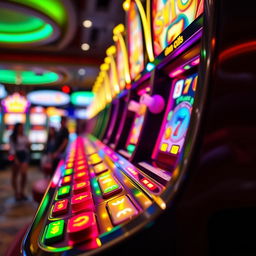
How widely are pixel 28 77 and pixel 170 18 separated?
30.3 ft

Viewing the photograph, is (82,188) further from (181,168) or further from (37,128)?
(37,128)

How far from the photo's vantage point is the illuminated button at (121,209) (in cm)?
53

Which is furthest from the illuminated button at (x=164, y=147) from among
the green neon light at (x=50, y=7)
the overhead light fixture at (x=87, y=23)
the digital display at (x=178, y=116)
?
the overhead light fixture at (x=87, y=23)

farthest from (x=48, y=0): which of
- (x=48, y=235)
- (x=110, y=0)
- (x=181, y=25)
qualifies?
(x=48, y=235)

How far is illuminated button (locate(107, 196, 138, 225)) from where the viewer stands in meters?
0.53

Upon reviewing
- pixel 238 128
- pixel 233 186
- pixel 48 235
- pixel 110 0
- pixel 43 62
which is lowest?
pixel 48 235

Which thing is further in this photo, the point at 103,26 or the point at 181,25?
the point at 103,26

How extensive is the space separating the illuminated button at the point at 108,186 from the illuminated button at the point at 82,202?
1.9 inches

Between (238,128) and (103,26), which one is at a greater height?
→ (103,26)

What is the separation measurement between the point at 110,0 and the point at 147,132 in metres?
3.59

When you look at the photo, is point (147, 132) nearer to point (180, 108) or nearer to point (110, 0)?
point (180, 108)

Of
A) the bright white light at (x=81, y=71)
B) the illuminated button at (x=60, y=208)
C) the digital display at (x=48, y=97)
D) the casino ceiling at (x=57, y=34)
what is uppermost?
the casino ceiling at (x=57, y=34)

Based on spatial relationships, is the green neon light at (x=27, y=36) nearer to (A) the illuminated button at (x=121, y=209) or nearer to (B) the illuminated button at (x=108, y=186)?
(B) the illuminated button at (x=108, y=186)

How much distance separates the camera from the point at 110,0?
13.3ft
